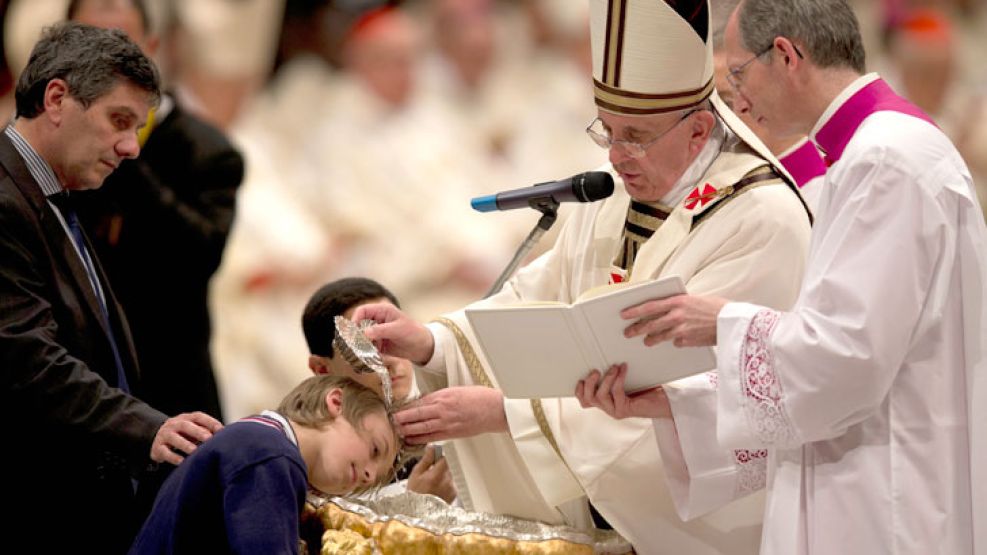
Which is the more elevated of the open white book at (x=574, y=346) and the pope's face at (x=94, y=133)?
the pope's face at (x=94, y=133)

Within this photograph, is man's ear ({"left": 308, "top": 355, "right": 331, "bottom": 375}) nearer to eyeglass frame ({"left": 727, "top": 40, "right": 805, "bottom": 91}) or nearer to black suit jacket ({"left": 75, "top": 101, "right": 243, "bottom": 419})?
black suit jacket ({"left": 75, "top": 101, "right": 243, "bottom": 419})

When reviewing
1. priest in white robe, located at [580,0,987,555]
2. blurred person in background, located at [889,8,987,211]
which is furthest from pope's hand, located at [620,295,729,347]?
blurred person in background, located at [889,8,987,211]

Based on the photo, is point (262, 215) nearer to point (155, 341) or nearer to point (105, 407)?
point (155, 341)

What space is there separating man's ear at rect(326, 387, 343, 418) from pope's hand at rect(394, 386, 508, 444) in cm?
15

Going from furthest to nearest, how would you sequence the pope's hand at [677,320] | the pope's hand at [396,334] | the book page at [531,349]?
the pope's hand at [396,334], the book page at [531,349], the pope's hand at [677,320]

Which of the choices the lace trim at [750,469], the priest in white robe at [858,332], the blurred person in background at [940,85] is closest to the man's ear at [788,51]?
the priest in white robe at [858,332]

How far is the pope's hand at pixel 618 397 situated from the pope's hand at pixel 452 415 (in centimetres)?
34

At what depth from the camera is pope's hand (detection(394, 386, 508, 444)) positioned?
360 centimetres

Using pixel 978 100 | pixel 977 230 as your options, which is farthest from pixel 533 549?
pixel 978 100

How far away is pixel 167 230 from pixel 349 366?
60.8 inches

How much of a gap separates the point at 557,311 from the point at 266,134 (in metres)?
5.25

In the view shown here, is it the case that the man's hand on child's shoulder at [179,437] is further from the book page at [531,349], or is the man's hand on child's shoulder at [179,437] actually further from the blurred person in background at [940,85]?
the blurred person in background at [940,85]

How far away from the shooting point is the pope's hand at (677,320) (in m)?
3.10

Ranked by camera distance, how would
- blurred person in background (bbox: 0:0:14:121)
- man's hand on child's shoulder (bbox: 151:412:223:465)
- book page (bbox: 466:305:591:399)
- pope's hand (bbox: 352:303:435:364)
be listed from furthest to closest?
1. blurred person in background (bbox: 0:0:14:121)
2. pope's hand (bbox: 352:303:435:364)
3. man's hand on child's shoulder (bbox: 151:412:223:465)
4. book page (bbox: 466:305:591:399)
